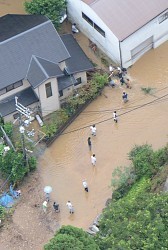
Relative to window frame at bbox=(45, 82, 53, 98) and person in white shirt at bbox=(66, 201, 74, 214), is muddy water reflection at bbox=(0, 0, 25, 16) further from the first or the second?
person in white shirt at bbox=(66, 201, 74, 214)

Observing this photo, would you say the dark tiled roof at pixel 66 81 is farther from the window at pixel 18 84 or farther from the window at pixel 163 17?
the window at pixel 163 17

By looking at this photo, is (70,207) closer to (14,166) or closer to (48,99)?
(14,166)

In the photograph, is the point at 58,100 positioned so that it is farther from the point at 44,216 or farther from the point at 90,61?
the point at 44,216

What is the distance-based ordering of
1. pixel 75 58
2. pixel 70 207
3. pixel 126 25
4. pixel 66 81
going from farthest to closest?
pixel 75 58, pixel 126 25, pixel 66 81, pixel 70 207

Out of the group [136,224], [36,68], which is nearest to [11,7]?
[36,68]

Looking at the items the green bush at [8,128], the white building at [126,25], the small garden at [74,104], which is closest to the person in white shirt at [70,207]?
the small garden at [74,104]

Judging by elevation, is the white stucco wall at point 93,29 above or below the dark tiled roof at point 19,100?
above

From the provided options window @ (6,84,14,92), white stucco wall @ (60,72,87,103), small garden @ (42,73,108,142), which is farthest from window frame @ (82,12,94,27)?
window @ (6,84,14,92)
